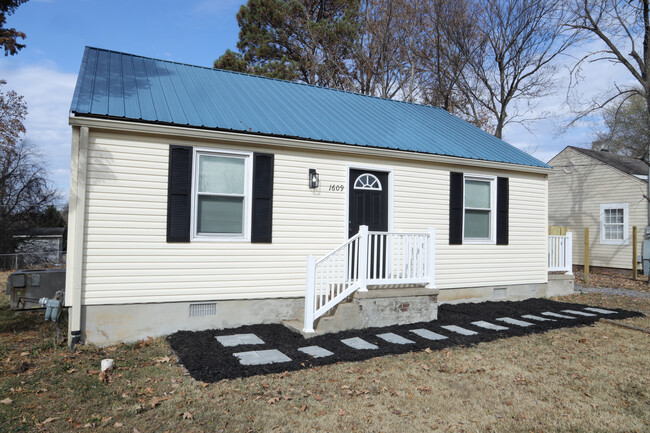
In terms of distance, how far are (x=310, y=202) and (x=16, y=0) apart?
6.66m

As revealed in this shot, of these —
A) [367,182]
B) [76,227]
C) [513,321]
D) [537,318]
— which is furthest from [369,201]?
[76,227]

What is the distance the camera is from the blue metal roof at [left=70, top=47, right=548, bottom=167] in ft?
22.1

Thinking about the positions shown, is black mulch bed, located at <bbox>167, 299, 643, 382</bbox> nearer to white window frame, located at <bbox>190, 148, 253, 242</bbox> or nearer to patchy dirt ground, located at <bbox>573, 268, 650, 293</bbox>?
white window frame, located at <bbox>190, 148, 253, 242</bbox>

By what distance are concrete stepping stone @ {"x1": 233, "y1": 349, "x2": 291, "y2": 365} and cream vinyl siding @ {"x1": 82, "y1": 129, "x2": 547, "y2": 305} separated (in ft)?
4.95

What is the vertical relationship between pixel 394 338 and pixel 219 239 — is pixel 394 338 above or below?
below

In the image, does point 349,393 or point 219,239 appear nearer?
point 349,393

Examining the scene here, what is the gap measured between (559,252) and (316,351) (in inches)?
306

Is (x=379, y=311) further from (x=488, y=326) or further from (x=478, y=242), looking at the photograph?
(x=478, y=242)

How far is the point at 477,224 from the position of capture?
940 cm

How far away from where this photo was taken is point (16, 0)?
8164mm

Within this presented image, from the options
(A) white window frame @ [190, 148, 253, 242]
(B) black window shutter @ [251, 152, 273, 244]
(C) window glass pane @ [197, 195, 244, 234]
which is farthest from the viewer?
(B) black window shutter @ [251, 152, 273, 244]

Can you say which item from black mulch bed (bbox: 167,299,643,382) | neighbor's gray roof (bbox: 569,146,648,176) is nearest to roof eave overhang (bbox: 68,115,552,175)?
black mulch bed (bbox: 167,299,643,382)

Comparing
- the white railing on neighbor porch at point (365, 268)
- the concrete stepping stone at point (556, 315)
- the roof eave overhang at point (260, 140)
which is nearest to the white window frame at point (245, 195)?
the roof eave overhang at point (260, 140)

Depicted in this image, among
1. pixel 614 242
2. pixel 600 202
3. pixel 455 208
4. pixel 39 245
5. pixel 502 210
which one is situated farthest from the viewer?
pixel 39 245
